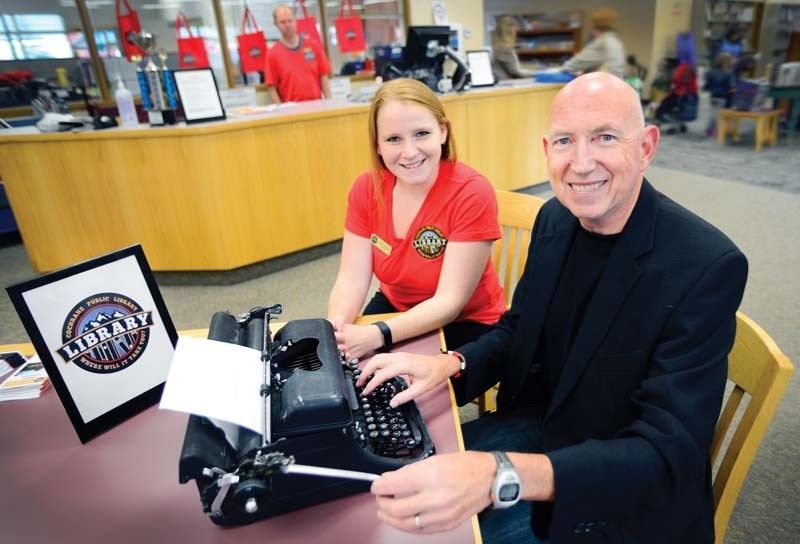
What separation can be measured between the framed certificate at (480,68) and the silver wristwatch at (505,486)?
4.34 metres

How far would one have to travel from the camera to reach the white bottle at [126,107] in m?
3.37

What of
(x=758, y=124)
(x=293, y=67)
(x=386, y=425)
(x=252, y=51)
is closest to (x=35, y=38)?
(x=252, y=51)

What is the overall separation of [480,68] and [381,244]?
3.56 metres

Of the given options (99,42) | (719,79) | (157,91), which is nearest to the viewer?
(157,91)

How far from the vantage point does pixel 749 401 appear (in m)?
0.97

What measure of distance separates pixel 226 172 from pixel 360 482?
2.80 metres

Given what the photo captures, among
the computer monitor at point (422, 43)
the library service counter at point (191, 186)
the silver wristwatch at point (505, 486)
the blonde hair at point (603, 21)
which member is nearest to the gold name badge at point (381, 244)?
the silver wristwatch at point (505, 486)

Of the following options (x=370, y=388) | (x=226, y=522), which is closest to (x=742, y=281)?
(x=370, y=388)

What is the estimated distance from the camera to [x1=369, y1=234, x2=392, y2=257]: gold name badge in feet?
5.31

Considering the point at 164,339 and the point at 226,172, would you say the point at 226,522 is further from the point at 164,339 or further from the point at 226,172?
the point at 226,172

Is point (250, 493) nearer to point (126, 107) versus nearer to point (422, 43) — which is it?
point (126, 107)

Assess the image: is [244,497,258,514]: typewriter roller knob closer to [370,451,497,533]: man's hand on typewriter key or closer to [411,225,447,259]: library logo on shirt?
[370,451,497,533]: man's hand on typewriter key

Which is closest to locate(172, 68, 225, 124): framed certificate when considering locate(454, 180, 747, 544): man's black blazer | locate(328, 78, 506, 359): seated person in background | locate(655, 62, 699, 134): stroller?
locate(328, 78, 506, 359): seated person in background

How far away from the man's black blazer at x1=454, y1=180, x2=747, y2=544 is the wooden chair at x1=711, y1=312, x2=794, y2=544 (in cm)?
6
